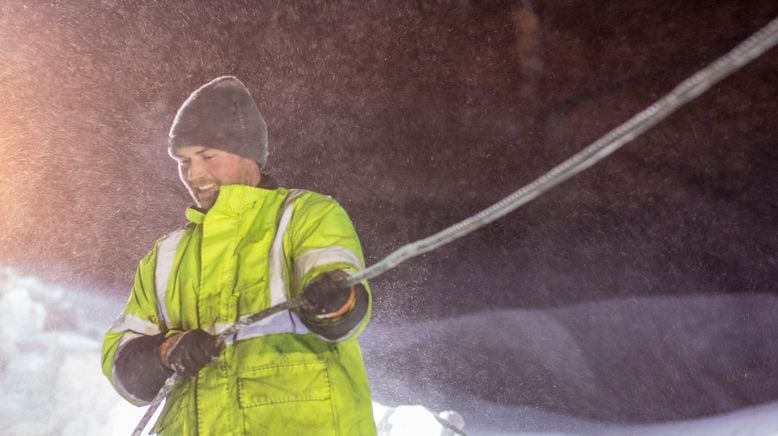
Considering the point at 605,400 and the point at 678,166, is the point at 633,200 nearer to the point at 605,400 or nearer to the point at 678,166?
the point at 678,166

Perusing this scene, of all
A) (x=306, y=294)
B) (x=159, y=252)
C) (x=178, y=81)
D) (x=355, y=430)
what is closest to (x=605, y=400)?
(x=355, y=430)

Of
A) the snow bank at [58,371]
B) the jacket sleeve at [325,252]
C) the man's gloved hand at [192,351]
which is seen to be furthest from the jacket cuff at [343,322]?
the snow bank at [58,371]

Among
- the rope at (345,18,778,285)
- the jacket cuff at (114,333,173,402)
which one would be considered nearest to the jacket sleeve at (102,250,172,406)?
the jacket cuff at (114,333,173,402)

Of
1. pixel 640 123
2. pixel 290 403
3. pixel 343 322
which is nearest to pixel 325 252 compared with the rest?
pixel 343 322

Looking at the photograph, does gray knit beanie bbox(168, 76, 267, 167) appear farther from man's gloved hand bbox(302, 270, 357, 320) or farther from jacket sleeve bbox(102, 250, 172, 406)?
man's gloved hand bbox(302, 270, 357, 320)

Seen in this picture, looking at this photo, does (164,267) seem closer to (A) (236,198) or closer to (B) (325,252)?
(A) (236,198)

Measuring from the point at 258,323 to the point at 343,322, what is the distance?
0.16 m

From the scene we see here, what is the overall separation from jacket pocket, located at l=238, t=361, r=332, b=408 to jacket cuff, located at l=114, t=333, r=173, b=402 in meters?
0.17

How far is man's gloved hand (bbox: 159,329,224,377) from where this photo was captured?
3.23 ft

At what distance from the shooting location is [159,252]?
4.03 feet

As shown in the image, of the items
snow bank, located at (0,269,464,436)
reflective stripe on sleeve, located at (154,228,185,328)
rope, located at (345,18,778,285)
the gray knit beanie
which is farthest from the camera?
snow bank, located at (0,269,464,436)

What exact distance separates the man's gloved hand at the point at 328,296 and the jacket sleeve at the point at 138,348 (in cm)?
31

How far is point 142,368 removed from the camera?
1070mm

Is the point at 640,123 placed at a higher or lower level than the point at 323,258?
lower
